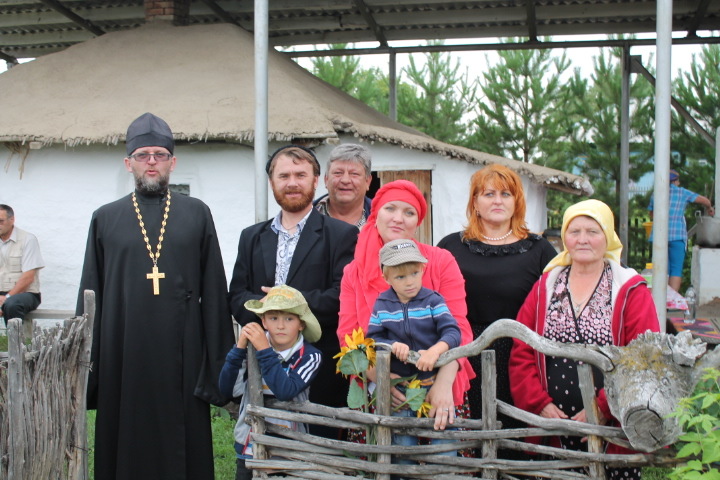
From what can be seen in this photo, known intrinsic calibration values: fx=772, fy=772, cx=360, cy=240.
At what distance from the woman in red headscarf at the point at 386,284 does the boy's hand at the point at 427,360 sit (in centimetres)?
12

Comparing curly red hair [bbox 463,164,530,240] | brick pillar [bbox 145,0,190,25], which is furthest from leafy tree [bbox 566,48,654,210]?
curly red hair [bbox 463,164,530,240]

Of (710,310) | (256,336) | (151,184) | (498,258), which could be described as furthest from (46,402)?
(710,310)

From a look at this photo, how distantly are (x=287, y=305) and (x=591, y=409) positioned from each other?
130cm

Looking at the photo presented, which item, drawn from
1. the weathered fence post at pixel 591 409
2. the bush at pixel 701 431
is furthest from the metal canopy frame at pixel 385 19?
the bush at pixel 701 431

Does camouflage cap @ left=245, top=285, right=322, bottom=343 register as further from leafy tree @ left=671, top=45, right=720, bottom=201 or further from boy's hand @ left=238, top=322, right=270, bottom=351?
leafy tree @ left=671, top=45, right=720, bottom=201

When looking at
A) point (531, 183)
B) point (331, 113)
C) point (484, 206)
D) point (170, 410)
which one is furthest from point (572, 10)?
point (170, 410)

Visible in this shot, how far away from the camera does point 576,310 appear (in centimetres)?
328

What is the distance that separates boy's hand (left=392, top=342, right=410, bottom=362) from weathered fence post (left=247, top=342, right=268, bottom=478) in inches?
Result: 25.9

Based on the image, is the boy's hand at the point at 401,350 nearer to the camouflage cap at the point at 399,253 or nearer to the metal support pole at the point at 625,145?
the camouflage cap at the point at 399,253

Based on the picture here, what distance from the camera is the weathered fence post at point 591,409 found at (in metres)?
2.94

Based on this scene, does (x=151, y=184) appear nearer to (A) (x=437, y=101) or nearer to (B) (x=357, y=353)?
(B) (x=357, y=353)

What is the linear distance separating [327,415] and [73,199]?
7183 mm

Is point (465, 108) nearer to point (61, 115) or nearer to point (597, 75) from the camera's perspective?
point (597, 75)

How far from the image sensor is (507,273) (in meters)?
→ 3.61
